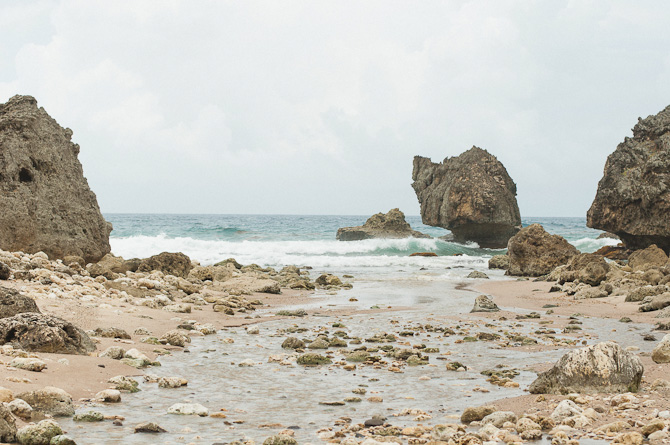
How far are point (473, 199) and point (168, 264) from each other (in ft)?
85.6

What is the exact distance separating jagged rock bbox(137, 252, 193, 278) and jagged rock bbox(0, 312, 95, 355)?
11.1m

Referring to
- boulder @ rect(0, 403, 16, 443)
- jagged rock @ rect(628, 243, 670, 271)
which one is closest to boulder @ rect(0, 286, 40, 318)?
boulder @ rect(0, 403, 16, 443)

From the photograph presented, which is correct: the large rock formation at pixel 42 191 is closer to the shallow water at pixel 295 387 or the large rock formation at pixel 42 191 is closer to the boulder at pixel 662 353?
the shallow water at pixel 295 387

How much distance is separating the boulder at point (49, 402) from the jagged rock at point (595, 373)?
437 cm

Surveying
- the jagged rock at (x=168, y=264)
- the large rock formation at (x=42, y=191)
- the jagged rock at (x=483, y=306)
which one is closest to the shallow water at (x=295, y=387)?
the jagged rock at (x=483, y=306)

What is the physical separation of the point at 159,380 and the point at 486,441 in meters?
3.53

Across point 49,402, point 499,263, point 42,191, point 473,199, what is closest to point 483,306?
point 49,402

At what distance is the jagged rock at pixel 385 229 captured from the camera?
151ft

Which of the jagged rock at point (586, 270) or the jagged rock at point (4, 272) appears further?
the jagged rock at point (586, 270)

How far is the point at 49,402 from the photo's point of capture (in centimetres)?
464

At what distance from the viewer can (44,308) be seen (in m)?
9.06

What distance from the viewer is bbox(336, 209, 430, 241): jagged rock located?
46156 millimetres

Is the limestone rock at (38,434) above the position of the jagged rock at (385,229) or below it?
below

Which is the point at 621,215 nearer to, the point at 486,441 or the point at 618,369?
the point at 618,369
